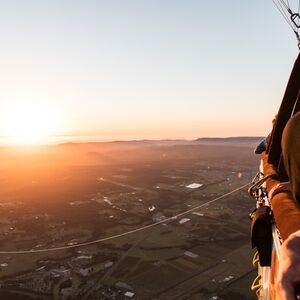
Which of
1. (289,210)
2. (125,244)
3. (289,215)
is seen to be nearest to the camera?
(289,215)

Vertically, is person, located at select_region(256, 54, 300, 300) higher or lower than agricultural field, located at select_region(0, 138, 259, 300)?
higher

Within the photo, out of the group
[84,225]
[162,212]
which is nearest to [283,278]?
[84,225]

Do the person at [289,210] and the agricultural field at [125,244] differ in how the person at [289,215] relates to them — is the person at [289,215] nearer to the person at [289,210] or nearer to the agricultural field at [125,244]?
the person at [289,210]

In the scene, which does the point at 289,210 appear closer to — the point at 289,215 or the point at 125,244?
the point at 289,215

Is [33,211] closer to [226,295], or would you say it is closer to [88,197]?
[88,197]

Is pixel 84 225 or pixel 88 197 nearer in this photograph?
pixel 84 225

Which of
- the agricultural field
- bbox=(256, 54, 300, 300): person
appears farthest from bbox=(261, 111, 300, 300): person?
the agricultural field

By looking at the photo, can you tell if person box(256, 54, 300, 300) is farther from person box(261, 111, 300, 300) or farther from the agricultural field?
the agricultural field

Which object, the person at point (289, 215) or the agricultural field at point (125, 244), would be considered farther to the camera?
the agricultural field at point (125, 244)

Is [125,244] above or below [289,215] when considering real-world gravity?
below

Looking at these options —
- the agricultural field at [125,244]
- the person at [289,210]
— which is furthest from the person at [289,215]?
the agricultural field at [125,244]

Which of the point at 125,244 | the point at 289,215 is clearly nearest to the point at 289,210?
the point at 289,215
